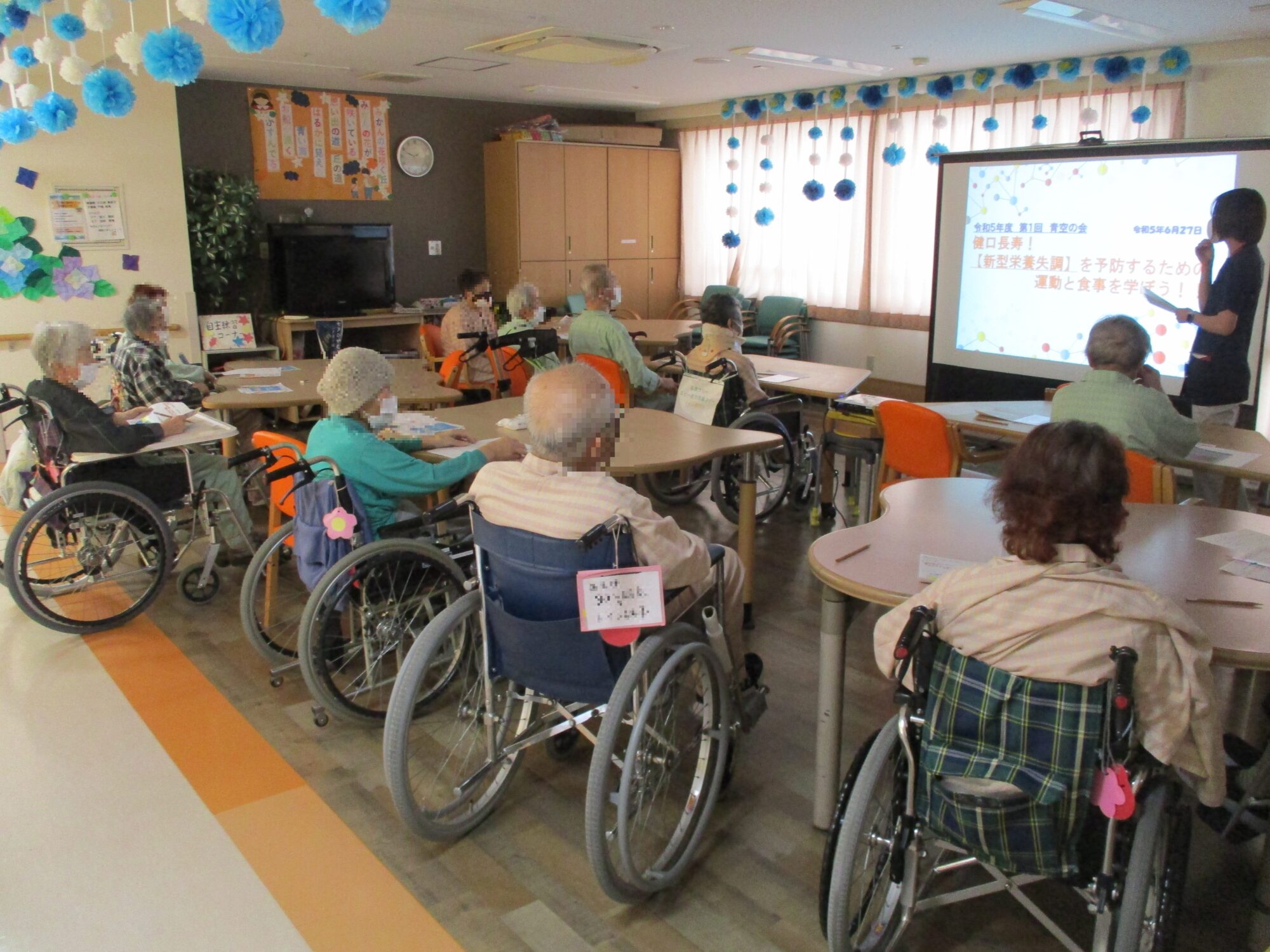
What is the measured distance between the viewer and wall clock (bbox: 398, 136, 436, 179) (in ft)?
28.3

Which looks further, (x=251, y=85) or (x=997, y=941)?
(x=251, y=85)

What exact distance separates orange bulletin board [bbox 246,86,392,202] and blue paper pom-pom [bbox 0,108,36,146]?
352cm

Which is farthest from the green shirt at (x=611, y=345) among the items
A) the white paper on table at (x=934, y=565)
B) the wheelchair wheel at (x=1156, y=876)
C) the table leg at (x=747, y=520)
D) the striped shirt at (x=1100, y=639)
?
the wheelchair wheel at (x=1156, y=876)

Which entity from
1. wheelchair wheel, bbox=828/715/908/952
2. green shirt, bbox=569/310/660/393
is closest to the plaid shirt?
green shirt, bbox=569/310/660/393

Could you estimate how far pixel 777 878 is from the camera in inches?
87.5

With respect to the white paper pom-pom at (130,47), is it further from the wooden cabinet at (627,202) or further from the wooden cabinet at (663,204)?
the wooden cabinet at (663,204)

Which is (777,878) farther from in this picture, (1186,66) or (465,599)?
(1186,66)

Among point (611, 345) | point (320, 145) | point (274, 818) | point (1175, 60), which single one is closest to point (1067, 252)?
point (1175, 60)

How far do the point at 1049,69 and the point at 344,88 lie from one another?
5.52m

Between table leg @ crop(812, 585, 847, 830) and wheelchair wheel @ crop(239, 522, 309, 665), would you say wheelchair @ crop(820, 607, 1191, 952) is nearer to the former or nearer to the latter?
table leg @ crop(812, 585, 847, 830)

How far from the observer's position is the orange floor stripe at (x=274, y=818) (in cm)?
208

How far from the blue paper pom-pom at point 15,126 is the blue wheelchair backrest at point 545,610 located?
369 cm

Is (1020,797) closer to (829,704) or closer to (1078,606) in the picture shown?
(1078,606)

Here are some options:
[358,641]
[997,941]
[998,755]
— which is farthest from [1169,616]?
[358,641]
